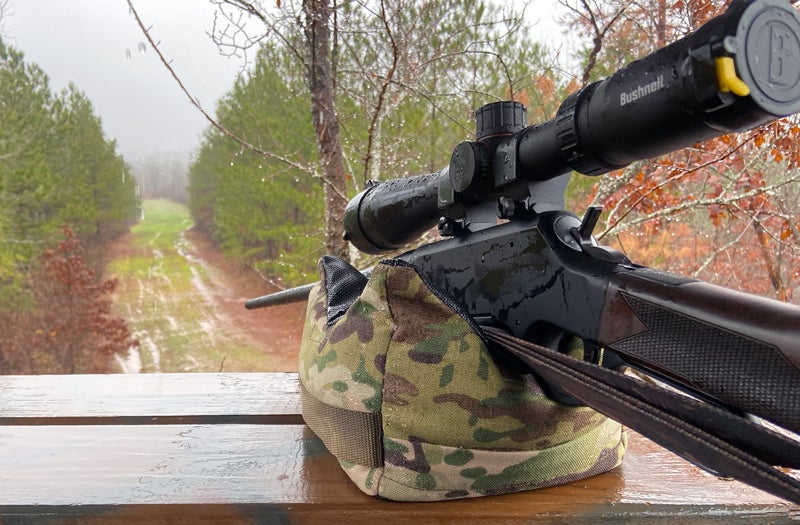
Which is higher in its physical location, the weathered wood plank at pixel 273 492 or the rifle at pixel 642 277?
the rifle at pixel 642 277

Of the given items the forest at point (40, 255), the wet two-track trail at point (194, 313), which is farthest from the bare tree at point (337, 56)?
the forest at point (40, 255)

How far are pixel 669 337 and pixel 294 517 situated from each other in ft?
1.77

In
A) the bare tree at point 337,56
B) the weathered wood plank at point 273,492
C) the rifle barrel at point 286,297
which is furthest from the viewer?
the bare tree at point 337,56

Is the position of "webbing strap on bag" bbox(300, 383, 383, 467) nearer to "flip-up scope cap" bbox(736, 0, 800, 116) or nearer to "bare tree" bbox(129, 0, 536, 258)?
"flip-up scope cap" bbox(736, 0, 800, 116)

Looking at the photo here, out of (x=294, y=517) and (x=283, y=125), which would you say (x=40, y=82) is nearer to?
(x=283, y=125)

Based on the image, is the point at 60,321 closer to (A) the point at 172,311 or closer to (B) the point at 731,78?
(A) the point at 172,311

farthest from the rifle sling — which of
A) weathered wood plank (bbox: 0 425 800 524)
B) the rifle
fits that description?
weathered wood plank (bbox: 0 425 800 524)

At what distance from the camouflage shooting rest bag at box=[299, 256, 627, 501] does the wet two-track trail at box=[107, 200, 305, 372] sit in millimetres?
9417

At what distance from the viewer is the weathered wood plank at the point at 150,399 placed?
3.65ft

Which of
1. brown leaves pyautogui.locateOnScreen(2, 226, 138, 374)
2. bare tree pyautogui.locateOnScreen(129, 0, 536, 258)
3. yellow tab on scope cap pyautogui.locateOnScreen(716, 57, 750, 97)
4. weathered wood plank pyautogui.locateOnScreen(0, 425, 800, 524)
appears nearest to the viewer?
yellow tab on scope cap pyautogui.locateOnScreen(716, 57, 750, 97)

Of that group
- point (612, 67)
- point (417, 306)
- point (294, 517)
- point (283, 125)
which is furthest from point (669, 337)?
point (283, 125)

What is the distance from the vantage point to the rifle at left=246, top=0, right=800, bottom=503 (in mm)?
500

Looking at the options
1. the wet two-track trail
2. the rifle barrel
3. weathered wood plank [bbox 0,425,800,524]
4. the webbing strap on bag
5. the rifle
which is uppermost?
the rifle

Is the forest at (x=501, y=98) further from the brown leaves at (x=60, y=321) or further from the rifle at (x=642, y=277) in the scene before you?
the brown leaves at (x=60, y=321)
